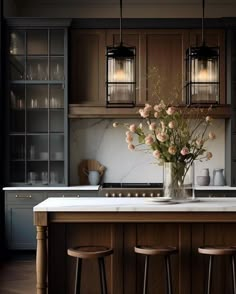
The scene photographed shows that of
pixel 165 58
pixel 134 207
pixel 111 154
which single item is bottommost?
pixel 134 207

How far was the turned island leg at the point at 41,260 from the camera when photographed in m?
3.76

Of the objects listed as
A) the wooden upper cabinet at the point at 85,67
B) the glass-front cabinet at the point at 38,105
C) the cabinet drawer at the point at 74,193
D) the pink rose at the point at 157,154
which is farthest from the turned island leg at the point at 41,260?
the wooden upper cabinet at the point at 85,67

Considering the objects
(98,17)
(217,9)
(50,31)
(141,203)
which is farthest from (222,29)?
(141,203)

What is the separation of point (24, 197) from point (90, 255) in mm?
2891

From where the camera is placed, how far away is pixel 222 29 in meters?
6.62

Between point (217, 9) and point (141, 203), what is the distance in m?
4.06

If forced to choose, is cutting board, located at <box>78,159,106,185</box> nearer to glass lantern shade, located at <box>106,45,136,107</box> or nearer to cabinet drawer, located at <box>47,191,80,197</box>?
cabinet drawer, located at <box>47,191,80,197</box>

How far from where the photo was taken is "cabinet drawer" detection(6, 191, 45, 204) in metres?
6.39

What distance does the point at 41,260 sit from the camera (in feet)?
12.4

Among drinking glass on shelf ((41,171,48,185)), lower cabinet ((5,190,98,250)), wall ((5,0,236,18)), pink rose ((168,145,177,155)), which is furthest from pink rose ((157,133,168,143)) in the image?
wall ((5,0,236,18))

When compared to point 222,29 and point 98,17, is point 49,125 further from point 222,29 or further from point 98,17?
point 222,29

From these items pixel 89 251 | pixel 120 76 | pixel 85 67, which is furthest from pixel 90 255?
pixel 85 67

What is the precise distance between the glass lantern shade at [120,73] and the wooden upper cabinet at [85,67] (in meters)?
2.13

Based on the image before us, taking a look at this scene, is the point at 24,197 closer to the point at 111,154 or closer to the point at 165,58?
the point at 111,154
